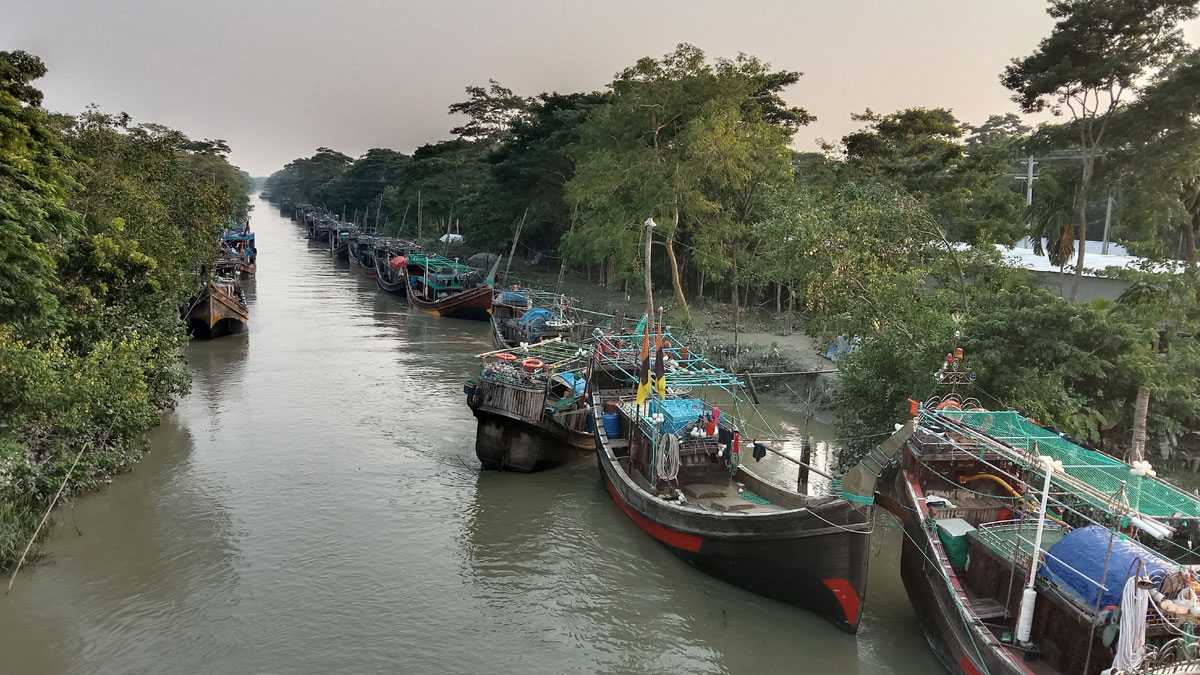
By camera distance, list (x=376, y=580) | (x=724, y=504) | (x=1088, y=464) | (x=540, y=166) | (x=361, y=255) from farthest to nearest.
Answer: (x=361, y=255)
(x=540, y=166)
(x=724, y=504)
(x=376, y=580)
(x=1088, y=464)

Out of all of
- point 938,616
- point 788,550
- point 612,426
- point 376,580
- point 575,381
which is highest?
point 575,381

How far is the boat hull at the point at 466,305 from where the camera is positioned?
4031 centimetres

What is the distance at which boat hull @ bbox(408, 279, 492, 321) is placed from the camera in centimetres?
4031

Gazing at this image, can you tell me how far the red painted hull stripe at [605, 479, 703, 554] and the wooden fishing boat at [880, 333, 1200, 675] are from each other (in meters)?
3.36

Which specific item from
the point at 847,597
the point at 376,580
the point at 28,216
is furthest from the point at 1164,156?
the point at 28,216

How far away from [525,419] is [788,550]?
7.60 meters

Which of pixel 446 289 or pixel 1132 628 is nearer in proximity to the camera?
pixel 1132 628

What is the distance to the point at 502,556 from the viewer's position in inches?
540

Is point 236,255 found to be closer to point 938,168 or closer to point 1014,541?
point 938,168

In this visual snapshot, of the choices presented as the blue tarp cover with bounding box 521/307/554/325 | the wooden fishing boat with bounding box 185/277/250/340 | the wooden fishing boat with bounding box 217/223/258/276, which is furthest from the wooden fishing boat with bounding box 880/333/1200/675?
the wooden fishing boat with bounding box 217/223/258/276

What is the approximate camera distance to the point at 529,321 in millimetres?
28250

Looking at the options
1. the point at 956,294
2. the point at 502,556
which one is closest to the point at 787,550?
the point at 502,556

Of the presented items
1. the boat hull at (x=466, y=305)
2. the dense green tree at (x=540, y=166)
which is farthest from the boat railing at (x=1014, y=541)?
the dense green tree at (x=540, y=166)

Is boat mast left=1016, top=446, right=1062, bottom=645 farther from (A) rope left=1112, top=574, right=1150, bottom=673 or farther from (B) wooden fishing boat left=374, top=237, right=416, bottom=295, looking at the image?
(B) wooden fishing boat left=374, top=237, right=416, bottom=295
